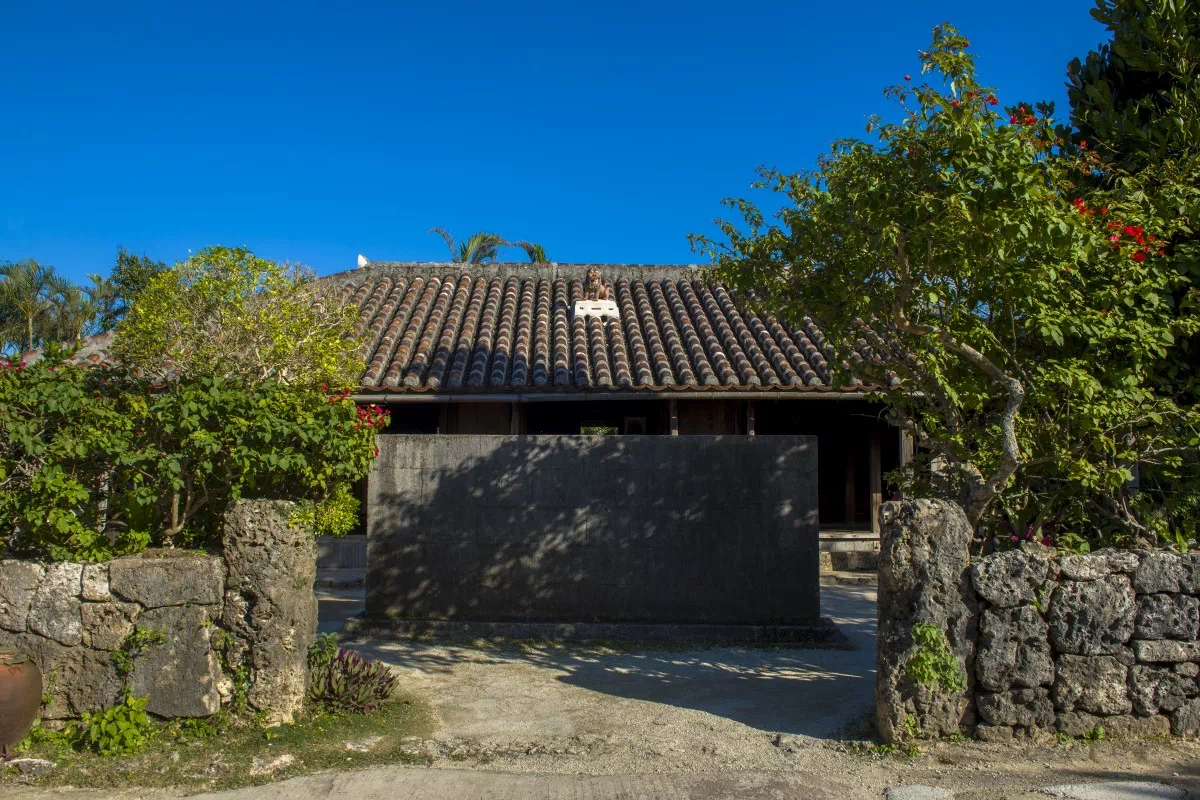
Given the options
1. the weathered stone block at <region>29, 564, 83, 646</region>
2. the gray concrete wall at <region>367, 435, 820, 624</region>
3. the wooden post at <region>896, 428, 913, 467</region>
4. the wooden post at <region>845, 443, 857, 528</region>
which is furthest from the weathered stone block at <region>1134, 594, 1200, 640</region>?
the wooden post at <region>845, 443, 857, 528</region>

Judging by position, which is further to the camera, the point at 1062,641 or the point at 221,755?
the point at 1062,641

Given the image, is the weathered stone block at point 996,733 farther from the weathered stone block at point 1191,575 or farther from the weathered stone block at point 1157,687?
the weathered stone block at point 1191,575

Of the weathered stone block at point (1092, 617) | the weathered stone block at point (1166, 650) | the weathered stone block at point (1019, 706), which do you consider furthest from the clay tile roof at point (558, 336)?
the weathered stone block at point (1019, 706)

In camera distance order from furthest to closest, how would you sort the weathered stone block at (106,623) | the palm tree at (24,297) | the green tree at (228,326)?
the palm tree at (24,297), the green tree at (228,326), the weathered stone block at (106,623)

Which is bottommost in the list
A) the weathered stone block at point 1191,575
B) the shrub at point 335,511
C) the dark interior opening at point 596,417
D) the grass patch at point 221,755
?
the grass patch at point 221,755

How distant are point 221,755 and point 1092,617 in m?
5.16

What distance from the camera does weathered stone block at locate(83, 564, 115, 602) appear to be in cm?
539

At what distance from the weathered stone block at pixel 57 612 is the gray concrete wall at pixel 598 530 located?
3062 millimetres

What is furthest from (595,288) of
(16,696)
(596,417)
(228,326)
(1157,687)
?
(16,696)

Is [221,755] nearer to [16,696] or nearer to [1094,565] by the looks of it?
[16,696]

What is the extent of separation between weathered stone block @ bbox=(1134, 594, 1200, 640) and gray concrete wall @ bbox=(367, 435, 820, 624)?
124 inches

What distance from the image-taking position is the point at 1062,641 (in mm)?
5363

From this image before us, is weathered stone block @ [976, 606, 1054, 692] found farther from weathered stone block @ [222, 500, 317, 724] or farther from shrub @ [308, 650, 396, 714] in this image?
weathered stone block @ [222, 500, 317, 724]

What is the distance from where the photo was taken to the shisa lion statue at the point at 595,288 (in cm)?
1502
